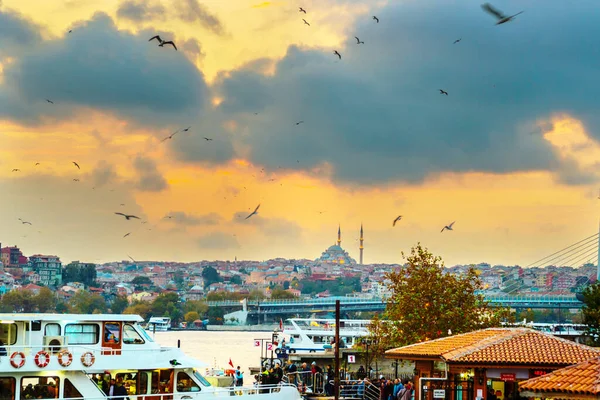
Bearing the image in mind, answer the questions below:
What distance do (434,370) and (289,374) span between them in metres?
9.90

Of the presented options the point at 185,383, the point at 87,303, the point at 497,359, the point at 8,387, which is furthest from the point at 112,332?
the point at 87,303

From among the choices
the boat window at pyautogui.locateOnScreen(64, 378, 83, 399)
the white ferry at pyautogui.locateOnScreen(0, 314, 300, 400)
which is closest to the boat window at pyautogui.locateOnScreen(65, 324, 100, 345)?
the white ferry at pyautogui.locateOnScreen(0, 314, 300, 400)

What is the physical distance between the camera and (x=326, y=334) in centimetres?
6462

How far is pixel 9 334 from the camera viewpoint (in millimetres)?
22828

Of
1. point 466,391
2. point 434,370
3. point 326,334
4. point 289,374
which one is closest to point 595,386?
point 466,391

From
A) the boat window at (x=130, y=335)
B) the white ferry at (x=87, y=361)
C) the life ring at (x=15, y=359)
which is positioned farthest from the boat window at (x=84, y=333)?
the life ring at (x=15, y=359)

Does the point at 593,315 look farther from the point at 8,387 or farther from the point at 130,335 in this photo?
the point at 8,387

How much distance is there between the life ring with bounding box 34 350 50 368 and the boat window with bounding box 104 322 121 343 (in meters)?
1.65

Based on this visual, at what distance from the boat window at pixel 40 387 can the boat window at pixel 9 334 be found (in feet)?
3.11

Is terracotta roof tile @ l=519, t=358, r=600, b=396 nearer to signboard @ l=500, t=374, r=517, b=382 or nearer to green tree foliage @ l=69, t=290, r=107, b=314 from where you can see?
signboard @ l=500, t=374, r=517, b=382

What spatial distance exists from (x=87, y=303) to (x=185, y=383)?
430ft

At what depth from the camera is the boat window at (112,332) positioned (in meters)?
23.6

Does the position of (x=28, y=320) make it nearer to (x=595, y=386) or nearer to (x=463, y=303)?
(x=595, y=386)

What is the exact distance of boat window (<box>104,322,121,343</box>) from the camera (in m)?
23.6
